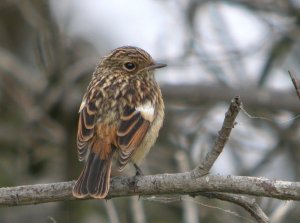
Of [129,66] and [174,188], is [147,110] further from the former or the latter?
[174,188]

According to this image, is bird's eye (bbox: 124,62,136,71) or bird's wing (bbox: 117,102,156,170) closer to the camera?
bird's wing (bbox: 117,102,156,170)

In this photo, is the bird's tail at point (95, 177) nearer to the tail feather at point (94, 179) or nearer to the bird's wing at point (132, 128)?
the tail feather at point (94, 179)

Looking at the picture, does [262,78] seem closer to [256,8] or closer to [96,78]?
[256,8]

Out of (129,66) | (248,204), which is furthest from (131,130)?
(248,204)

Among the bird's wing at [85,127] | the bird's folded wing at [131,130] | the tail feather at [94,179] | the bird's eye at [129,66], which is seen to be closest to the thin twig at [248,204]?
the tail feather at [94,179]

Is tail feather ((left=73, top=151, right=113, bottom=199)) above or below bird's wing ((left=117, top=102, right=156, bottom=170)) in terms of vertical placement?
below

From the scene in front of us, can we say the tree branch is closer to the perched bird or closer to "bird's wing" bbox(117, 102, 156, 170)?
the perched bird

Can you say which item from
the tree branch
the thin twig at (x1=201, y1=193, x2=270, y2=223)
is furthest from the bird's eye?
the thin twig at (x1=201, y1=193, x2=270, y2=223)
